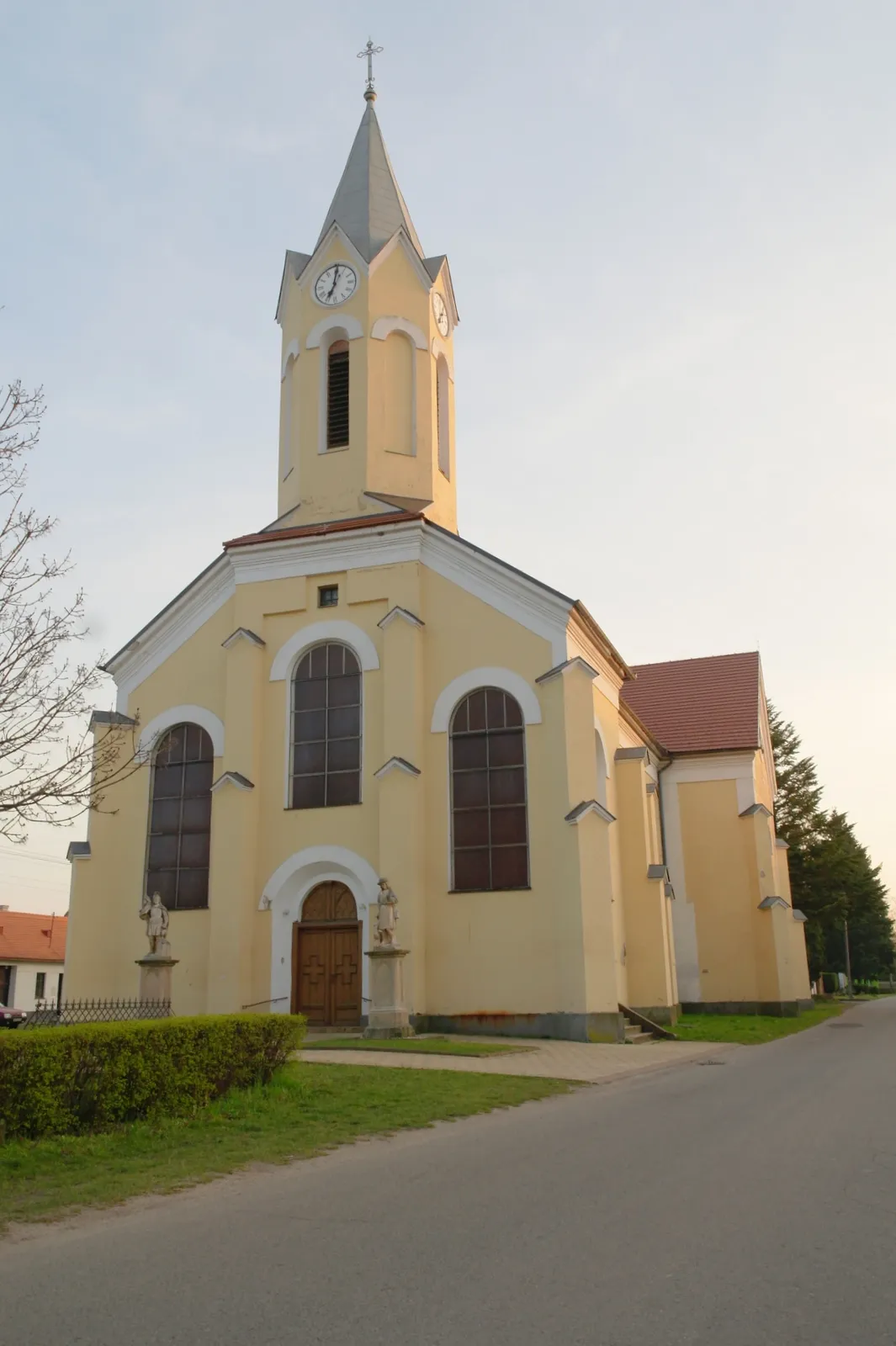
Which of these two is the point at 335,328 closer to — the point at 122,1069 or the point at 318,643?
the point at 318,643

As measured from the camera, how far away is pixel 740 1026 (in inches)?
1052

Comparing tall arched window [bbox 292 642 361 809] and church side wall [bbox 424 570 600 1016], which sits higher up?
tall arched window [bbox 292 642 361 809]

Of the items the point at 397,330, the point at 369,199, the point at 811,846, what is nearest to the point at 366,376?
the point at 397,330

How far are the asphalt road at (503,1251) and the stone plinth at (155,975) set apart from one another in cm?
965

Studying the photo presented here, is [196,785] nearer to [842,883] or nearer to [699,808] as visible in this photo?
[699,808]

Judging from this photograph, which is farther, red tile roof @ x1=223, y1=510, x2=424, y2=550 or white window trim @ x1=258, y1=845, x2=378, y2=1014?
red tile roof @ x1=223, y1=510, x2=424, y2=550

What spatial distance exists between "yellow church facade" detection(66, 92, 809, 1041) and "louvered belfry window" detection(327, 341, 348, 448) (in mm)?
62

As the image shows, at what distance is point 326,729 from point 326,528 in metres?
4.39

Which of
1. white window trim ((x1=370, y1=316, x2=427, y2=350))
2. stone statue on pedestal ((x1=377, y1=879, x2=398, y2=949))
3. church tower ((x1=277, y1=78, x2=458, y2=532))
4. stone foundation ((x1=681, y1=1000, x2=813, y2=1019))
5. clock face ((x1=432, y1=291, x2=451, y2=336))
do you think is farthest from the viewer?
stone foundation ((x1=681, y1=1000, x2=813, y2=1019))

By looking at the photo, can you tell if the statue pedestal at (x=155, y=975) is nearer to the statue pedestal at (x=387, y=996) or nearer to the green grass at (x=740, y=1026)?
the statue pedestal at (x=387, y=996)

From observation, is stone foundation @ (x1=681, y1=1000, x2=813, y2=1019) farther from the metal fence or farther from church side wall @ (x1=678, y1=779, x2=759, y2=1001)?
the metal fence

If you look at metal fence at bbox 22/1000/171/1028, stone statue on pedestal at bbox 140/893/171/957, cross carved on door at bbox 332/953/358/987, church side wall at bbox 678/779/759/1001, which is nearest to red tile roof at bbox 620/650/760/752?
church side wall at bbox 678/779/759/1001

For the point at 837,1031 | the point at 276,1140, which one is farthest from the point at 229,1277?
the point at 837,1031

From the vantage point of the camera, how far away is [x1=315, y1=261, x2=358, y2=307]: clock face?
1097 inches
